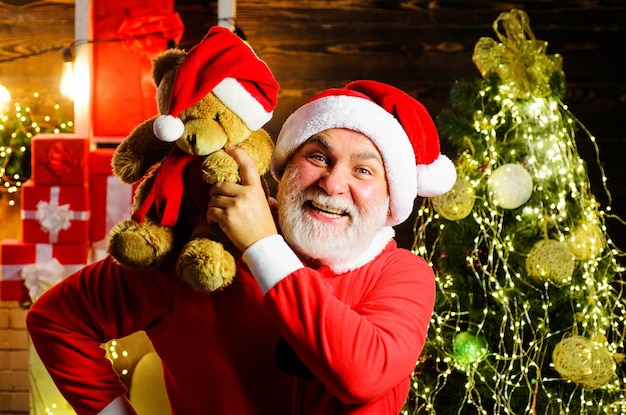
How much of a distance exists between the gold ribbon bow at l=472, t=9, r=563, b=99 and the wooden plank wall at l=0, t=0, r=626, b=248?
691 mm

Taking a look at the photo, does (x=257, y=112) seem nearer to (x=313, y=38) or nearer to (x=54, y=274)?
(x=54, y=274)

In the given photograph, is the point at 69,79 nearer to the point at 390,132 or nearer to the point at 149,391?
the point at 149,391

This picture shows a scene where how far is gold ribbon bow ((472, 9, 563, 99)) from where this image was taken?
7.86 ft

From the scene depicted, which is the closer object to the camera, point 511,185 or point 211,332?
point 211,332

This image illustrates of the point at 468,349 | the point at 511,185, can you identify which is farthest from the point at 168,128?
the point at 468,349

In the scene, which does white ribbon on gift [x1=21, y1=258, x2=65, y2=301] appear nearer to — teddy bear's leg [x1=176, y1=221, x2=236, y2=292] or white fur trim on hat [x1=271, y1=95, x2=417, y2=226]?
white fur trim on hat [x1=271, y1=95, x2=417, y2=226]

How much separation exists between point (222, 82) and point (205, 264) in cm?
30

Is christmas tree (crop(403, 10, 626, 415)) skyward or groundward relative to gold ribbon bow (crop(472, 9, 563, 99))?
groundward

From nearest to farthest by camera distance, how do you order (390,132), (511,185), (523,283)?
(390,132) < (511,185) < (523,283)

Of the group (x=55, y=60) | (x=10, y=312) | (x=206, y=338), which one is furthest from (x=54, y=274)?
A: (x=206, y=338)

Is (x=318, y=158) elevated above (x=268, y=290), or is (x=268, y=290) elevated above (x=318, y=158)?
(x=318, y=158)

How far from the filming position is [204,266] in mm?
1096

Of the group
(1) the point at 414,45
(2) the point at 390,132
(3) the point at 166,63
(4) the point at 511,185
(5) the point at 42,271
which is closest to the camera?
(3) the point at 166,63

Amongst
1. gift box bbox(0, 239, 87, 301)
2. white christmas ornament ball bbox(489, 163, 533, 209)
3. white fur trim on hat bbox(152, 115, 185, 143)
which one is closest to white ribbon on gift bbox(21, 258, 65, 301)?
gift box bbox(0, 239, 87, 301)
